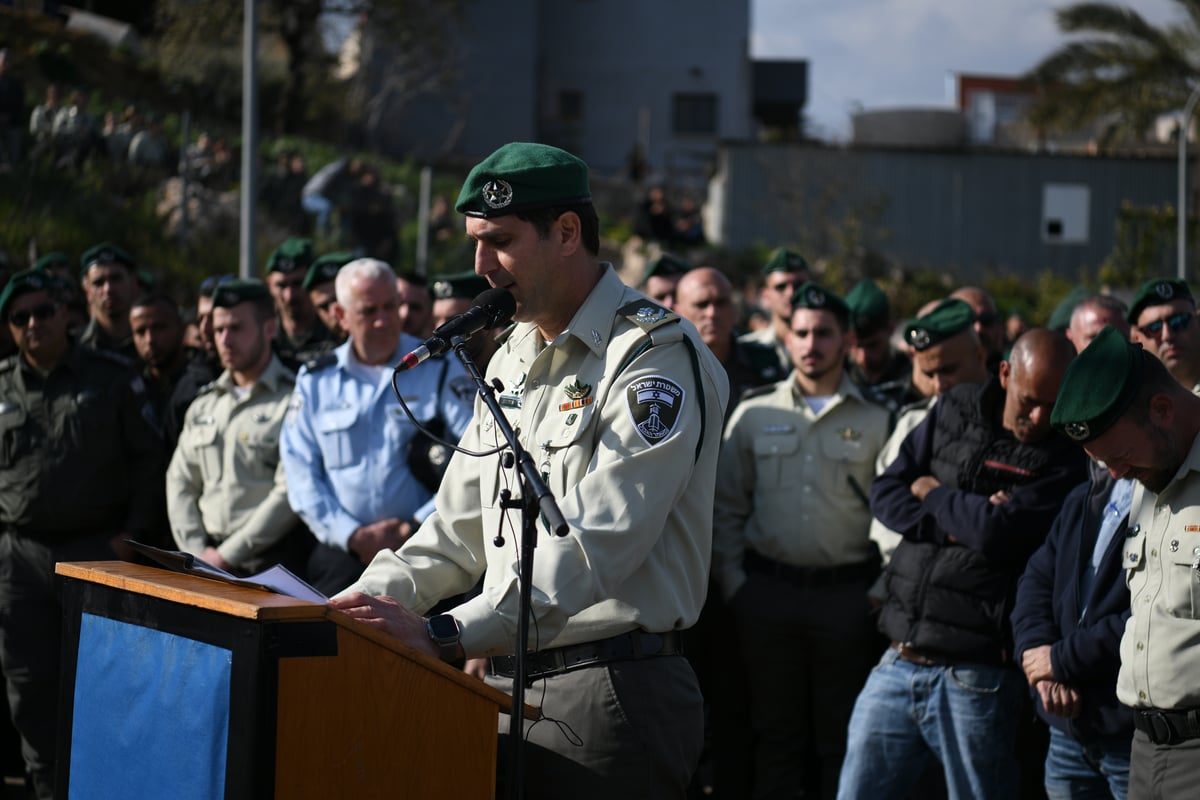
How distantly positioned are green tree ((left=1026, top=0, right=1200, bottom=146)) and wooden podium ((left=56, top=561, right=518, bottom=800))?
2623 centimetres

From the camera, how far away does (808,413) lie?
5.98 m

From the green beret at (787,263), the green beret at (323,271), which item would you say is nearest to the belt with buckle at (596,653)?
the green beret at (323,271)

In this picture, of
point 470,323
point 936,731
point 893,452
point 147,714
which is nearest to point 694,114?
point 893,452

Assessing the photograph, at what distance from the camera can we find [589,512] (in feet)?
9.64

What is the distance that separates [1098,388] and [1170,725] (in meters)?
0.94

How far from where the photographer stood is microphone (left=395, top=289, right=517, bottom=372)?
2846mm

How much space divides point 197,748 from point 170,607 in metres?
0.30

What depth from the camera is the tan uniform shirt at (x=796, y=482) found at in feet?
19.1

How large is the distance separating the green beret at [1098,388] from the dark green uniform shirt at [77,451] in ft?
14.7

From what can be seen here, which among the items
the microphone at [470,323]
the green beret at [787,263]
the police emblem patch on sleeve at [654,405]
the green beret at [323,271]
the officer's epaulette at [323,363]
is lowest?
the police emblem patch on sleeve at [654,405]

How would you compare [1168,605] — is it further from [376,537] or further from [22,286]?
[22,286]

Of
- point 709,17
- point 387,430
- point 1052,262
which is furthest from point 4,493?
point 709,17

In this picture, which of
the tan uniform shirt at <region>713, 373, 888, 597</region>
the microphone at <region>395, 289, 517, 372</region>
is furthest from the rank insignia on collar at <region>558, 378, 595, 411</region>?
the tan uniform shirt at <region>713, 373, 888, 597</region>

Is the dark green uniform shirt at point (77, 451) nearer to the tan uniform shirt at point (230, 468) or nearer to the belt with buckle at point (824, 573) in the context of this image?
the tan uniform shirt at point (230, 468)
